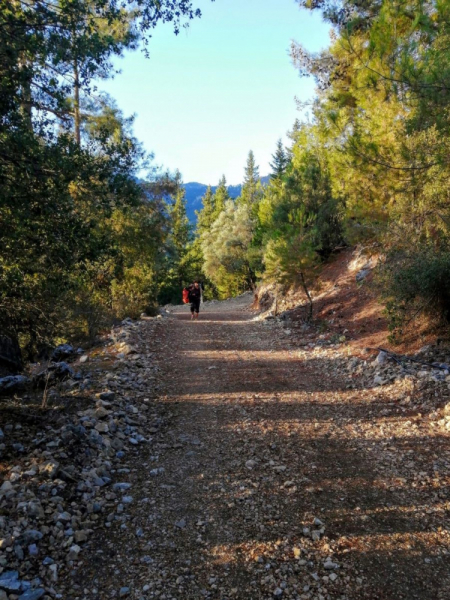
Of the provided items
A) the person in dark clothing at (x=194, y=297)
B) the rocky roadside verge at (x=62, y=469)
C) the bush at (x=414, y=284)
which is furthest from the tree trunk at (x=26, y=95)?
the person in dark clothing at (x=194, y=297)

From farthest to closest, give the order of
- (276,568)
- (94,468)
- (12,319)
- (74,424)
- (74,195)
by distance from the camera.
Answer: (12,319)
(74,195)
(74,424)
(94,468)
(276,568)

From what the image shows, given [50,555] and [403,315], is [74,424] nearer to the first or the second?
[50,555]

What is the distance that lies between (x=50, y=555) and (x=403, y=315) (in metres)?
7.71

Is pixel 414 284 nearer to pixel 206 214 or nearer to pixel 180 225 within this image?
pixel 180 225

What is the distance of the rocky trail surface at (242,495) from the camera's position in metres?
3.09

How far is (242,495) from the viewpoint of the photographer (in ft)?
13.6

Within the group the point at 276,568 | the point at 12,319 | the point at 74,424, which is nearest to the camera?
the point at 276,568

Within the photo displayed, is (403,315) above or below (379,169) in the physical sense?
below

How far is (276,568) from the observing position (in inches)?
125

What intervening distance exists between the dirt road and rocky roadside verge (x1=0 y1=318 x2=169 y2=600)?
0.22m

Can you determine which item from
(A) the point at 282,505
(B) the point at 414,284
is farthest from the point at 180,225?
(A) the point at 282,505

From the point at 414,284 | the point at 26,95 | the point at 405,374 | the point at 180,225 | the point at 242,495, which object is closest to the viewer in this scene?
the point at 242,495

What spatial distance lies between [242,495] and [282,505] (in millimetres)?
438

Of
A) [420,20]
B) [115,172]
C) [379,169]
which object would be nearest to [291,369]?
[379,169]
